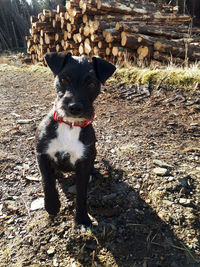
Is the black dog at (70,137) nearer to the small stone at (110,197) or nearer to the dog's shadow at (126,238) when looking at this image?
the dog's shadow at (126,238)

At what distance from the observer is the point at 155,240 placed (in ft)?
6.55

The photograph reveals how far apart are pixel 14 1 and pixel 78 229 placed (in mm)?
22888

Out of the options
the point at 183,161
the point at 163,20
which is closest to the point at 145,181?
the point at 183,161

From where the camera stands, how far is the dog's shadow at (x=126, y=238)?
1.85 meters

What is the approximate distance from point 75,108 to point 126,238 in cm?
129

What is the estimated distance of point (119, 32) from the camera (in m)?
6.54

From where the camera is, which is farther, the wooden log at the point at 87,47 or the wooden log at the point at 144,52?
the wooden log at the point at 87,47

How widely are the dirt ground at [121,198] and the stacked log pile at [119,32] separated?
8.34 ft

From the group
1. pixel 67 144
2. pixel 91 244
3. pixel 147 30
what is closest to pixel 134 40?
pixel 147 30

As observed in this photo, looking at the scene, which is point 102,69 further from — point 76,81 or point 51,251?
point 51,251

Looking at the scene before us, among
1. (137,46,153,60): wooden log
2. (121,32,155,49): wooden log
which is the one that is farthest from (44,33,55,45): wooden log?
(137,46,153,60): wooden log

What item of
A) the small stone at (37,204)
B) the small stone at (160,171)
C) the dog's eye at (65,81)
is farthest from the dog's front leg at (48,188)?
the small stone at (160,171)

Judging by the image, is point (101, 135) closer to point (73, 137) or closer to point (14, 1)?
point (73, 137)

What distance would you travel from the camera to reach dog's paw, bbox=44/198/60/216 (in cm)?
218
